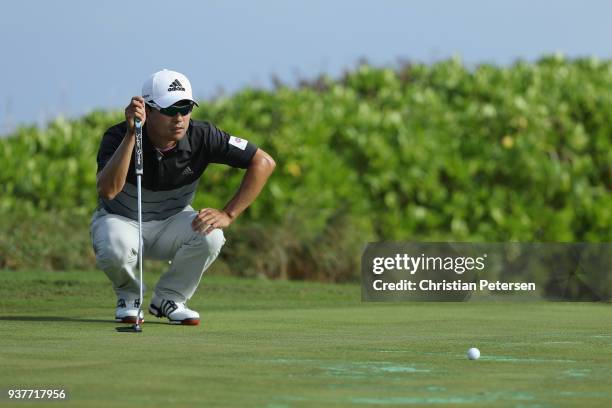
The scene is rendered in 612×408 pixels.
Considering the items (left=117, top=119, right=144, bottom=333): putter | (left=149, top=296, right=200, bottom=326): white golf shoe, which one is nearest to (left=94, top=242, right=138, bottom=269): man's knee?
(left=117, top=119, right=144, bottom=333): putter

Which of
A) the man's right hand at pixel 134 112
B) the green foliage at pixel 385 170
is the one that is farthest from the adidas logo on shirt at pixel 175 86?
the green foliage at pixel 385 170

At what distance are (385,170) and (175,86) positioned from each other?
7.84 m

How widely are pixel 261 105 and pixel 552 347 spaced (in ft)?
32.6

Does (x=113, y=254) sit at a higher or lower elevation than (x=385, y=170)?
lower

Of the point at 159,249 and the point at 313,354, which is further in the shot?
the point at 159,249

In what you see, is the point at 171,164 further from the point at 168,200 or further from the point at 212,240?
the point at 212,240

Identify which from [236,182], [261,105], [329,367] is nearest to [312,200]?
[236,182]

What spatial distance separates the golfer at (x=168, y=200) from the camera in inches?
324

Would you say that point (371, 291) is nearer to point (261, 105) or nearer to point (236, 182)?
point (236, 182)

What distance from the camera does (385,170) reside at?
15766 mm

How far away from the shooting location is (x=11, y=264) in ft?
45.2

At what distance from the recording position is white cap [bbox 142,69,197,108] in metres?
8.12

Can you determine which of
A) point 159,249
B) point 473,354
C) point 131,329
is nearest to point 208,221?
point 159,249

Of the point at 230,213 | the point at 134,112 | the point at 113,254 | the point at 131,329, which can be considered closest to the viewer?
the point at 131,329
